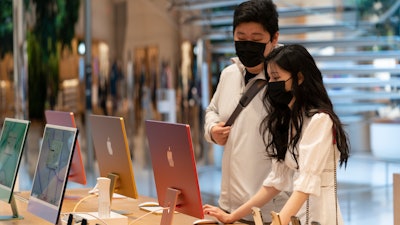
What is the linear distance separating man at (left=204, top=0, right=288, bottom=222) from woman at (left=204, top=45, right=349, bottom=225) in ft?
1.19

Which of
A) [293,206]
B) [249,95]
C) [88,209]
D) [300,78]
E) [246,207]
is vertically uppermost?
[300,78]

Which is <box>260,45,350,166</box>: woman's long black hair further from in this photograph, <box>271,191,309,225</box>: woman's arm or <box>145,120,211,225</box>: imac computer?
<box>145,120,211,225</box>: imac computer

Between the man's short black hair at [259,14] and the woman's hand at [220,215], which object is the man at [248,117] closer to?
the man's short black hair at [259,14]

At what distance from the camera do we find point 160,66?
1041cm

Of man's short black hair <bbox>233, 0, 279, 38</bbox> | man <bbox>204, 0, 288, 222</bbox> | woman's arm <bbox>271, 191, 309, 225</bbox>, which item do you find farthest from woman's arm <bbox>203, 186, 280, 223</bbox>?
man's short black hair <bbox>233, 0, 279, 38</bbox>

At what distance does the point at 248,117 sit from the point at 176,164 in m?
0.75

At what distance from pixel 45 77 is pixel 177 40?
155 centimetres

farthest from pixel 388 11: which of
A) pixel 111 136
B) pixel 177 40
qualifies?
pixel 111 136

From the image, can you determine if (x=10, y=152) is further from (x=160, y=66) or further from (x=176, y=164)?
(x=160, y=66)

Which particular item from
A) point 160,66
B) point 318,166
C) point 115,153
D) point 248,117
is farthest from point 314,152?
point 160,66

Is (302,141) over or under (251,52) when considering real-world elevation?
under

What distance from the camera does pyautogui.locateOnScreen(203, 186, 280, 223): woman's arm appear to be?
4219 millimetres

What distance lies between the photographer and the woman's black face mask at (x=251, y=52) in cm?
456

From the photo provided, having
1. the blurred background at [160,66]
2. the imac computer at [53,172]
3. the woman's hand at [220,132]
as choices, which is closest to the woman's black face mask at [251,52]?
the woman's hand at [220,132]
